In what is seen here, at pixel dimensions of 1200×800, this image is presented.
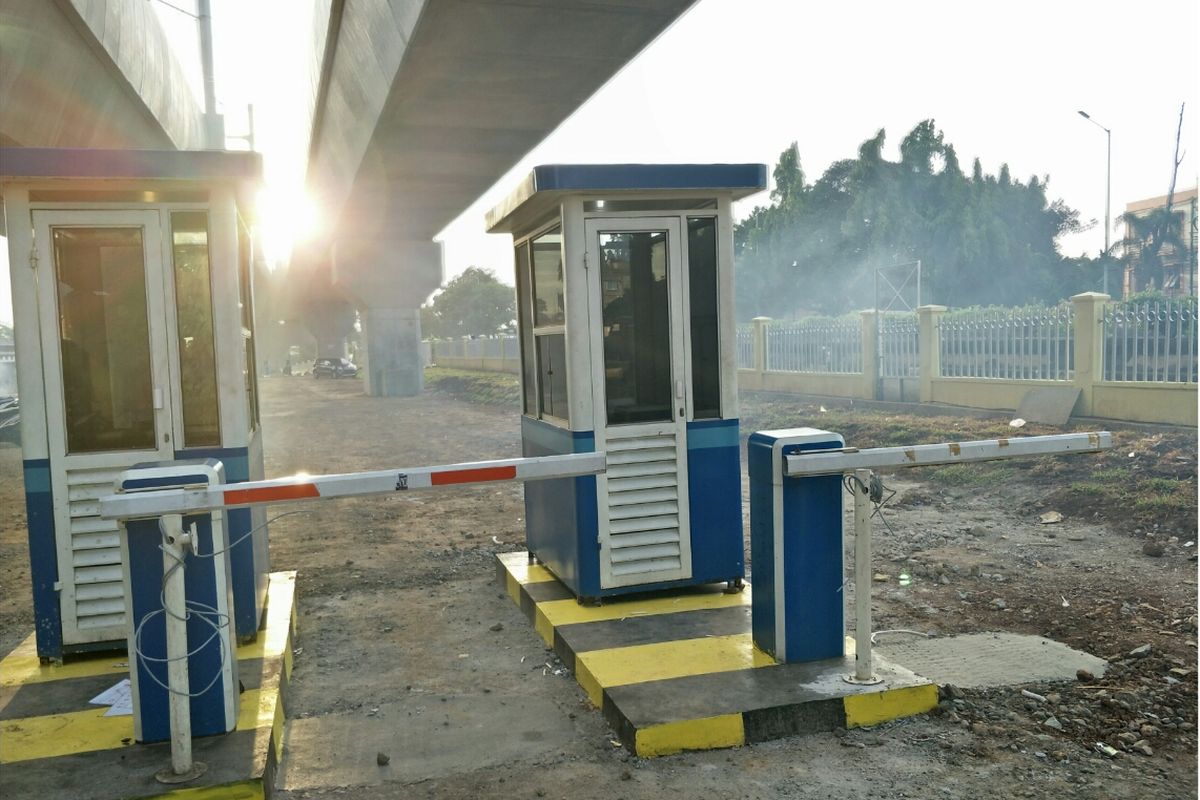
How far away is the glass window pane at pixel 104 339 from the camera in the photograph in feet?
15.1

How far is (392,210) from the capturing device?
22.5 meters

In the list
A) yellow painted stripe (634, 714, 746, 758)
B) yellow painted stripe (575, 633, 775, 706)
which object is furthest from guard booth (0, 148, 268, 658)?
yellow painted stripe (634, 714, 746, 758)

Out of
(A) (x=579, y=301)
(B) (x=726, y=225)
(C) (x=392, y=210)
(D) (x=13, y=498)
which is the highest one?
(C) (x=392, y=210)

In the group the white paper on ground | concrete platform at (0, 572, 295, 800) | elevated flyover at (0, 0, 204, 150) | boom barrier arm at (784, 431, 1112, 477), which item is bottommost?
concrete platform at (0, 572, 295, 800)

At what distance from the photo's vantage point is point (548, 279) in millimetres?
5594

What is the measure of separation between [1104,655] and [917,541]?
9.35 feet

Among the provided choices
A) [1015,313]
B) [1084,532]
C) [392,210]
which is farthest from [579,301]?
[392,210]

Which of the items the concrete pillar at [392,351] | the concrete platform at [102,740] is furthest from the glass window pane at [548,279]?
the concrete pillar at [392,351]

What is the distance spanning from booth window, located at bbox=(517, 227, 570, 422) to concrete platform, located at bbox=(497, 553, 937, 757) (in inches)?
50.2

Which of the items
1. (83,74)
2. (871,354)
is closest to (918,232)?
(871,354)

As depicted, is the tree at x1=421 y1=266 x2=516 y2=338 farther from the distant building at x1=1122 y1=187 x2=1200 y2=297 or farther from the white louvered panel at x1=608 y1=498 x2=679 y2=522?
the white louvered panel at x1=608 y1=498 x2=679 y2=522

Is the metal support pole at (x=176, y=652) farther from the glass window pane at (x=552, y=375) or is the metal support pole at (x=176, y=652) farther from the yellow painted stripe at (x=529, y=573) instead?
the yellow painted stripe at (x=529, y=573)

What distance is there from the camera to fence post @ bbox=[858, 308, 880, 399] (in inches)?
680

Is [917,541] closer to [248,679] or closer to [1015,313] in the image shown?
[248,679]
